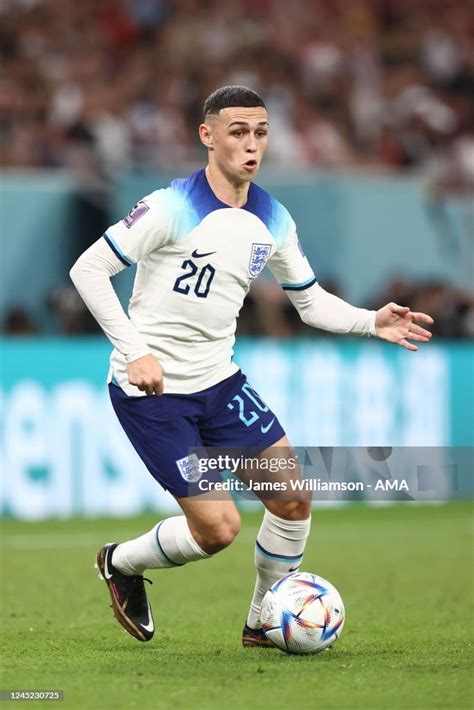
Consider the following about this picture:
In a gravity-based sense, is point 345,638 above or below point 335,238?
below

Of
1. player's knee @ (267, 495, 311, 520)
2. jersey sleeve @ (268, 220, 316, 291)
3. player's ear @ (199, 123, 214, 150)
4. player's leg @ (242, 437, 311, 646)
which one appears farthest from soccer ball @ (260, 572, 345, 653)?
player's ear @ (199, 123, 214, 150)

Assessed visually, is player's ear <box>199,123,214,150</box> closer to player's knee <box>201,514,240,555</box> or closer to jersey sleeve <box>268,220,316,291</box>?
jersey sleeve <box>268,220,316,291</box>

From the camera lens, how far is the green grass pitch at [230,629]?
5562 mm

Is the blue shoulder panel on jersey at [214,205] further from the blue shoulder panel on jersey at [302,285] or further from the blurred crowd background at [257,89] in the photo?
the blurred crowd background at [257,89]

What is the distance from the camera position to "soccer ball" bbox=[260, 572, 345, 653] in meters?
6.51

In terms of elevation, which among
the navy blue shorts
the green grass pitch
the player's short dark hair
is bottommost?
the green grass pitch

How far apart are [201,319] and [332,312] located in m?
0.77

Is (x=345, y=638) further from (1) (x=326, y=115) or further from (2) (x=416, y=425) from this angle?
(1) (x=326, y=115)

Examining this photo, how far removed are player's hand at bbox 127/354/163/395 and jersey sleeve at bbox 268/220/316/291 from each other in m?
1.03

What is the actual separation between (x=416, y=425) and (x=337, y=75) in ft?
19.5

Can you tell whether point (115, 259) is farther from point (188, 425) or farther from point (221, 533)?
point (221, 533)

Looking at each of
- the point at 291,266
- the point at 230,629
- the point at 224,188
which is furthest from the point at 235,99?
the point at 230,629

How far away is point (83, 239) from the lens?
16.7m

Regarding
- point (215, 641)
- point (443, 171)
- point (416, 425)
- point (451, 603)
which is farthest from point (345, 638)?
point (443, 171)
